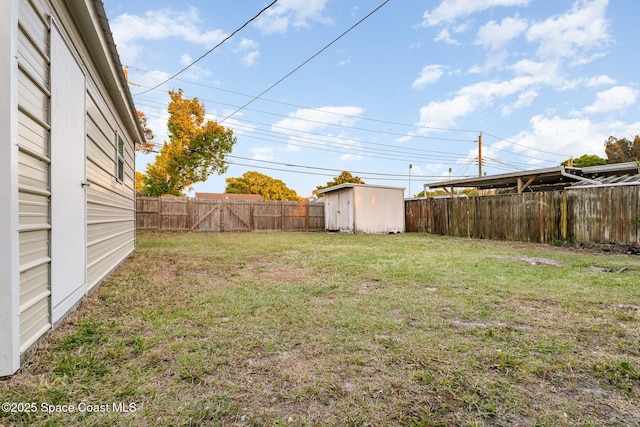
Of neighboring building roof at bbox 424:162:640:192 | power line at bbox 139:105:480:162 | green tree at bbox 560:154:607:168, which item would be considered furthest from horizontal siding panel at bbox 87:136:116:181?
green tree at bbox 560:154:607:168

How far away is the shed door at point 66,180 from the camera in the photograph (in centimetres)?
218

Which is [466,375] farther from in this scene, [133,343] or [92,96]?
[92,96]

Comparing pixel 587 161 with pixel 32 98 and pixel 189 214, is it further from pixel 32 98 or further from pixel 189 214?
pixel 32 98

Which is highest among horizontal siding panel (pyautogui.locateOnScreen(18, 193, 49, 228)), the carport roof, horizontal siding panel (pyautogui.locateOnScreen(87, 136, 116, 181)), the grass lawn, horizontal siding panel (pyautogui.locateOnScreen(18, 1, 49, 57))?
the carport roof

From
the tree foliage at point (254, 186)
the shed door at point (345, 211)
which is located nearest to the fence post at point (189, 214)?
the shed door at point (345, 211)

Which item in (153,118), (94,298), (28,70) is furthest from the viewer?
(153,118)

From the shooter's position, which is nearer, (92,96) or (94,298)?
(94,298)

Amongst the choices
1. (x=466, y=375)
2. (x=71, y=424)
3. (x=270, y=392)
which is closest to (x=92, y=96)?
(x=71, y=424)

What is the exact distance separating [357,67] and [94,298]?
1295cm

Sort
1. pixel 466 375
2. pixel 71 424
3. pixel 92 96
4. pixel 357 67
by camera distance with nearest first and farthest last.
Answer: pixel 71 424 < pixel 466 375 < pixel 92 96 < pixel 357 67

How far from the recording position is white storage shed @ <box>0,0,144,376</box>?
1.52 meters

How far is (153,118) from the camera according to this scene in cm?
1684

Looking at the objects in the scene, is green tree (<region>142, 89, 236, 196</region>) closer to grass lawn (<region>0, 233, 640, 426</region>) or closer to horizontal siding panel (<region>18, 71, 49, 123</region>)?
grass lawn (<region>0, 233, 640, 426</region>)

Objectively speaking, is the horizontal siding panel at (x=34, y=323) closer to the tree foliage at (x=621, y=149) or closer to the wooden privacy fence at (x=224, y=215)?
the wooden privacy fence at (x=224, y=215)
